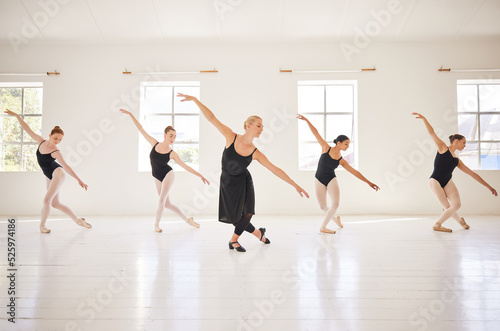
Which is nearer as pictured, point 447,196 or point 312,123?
point 447,196

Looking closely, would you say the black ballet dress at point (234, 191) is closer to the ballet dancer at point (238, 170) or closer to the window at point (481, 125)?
the ballet dancer at point (238, 170)

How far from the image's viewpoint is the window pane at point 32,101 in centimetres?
595

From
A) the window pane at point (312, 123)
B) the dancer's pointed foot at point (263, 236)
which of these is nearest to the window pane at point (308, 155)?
the window pane at point (312, 123)

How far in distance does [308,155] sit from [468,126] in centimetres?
319

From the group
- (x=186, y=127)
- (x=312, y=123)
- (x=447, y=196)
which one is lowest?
(x=447, y=196)

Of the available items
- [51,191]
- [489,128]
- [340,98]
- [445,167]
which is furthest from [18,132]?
[489,128]

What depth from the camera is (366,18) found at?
206 inches

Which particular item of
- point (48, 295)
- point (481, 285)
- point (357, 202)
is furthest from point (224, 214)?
point (357, 202)

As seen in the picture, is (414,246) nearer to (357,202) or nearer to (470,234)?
(470,234)

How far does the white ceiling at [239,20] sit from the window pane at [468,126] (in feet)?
4.90

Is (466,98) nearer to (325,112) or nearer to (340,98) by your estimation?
(340,98)

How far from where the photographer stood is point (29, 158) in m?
5.96

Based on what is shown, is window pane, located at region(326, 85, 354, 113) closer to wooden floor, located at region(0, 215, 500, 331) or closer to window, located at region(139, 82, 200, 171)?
window, located at region(139, 82, 200, 171)

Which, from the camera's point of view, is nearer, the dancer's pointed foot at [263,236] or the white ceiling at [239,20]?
the dancer's pointed foot at [263,236]
